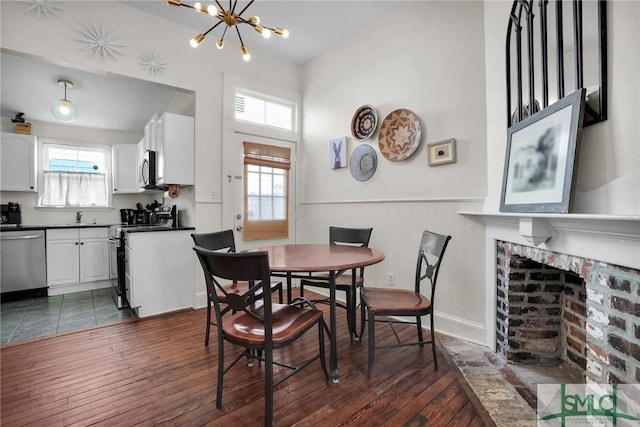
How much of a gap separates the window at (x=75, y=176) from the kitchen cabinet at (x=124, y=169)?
27 cm

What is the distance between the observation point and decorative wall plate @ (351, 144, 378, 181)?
9.92 feet

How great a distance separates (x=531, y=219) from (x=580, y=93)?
1.99 ft

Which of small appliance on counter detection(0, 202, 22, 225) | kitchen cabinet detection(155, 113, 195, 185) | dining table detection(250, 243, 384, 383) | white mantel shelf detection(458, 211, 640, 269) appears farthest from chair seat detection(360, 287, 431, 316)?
small appliance on counter detection(0, 202, 22, 225)

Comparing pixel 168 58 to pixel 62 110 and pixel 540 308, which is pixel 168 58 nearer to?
pixel 62 110

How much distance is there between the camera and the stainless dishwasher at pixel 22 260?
139 inches

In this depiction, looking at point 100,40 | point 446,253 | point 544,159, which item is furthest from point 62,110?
point 544,159

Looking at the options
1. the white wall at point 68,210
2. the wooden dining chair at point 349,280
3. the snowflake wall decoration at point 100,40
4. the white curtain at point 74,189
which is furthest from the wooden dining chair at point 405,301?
the white curtain at point 74,189

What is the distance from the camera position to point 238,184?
136 inches

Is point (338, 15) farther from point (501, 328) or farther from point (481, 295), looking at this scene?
point (501, 328)

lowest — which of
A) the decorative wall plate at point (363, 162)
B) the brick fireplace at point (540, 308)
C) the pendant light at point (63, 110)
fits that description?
the brick fireplace at point (540, 308)

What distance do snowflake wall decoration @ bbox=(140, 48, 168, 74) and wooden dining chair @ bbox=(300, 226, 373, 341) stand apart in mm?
2388

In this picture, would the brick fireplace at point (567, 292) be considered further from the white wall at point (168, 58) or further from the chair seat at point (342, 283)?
the white wall at point (168, 58)

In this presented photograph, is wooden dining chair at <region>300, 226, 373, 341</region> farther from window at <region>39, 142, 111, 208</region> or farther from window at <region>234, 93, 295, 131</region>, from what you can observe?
window at <region>39, 142, 111, 208</region>

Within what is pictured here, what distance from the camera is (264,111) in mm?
3723
